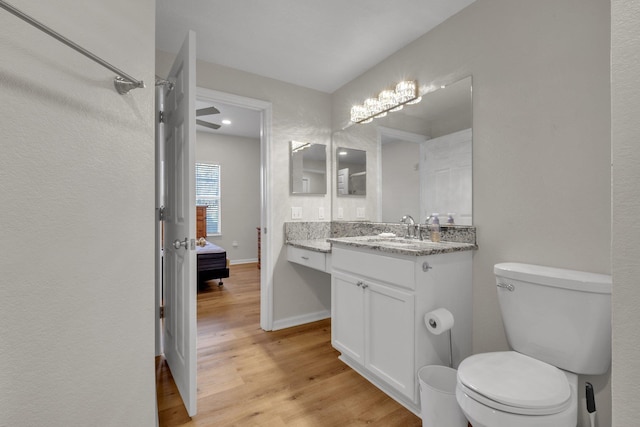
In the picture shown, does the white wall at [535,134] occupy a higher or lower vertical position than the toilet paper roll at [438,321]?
higher

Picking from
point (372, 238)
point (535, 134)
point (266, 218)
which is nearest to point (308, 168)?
point (266, 218)

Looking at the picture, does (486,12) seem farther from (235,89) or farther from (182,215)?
(182,215)

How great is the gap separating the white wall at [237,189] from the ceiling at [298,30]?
3524 mm

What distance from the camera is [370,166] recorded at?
2.65 meters

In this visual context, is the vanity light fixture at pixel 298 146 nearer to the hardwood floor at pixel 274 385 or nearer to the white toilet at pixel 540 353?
the hardwood floor at pixel 274 385

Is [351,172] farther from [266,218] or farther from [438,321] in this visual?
[438,321]

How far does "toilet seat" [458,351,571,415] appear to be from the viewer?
38.4 inches

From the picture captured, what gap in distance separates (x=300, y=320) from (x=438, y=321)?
68.7 inches

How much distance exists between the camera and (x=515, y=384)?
1.07 m

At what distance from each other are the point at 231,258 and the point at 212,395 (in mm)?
4399

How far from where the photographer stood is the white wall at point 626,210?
0.56 meters

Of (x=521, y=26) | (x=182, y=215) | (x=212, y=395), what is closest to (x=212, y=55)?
(x=182, y=215)

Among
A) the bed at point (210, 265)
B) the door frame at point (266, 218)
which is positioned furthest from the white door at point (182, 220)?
the bed at point (210, 265)
